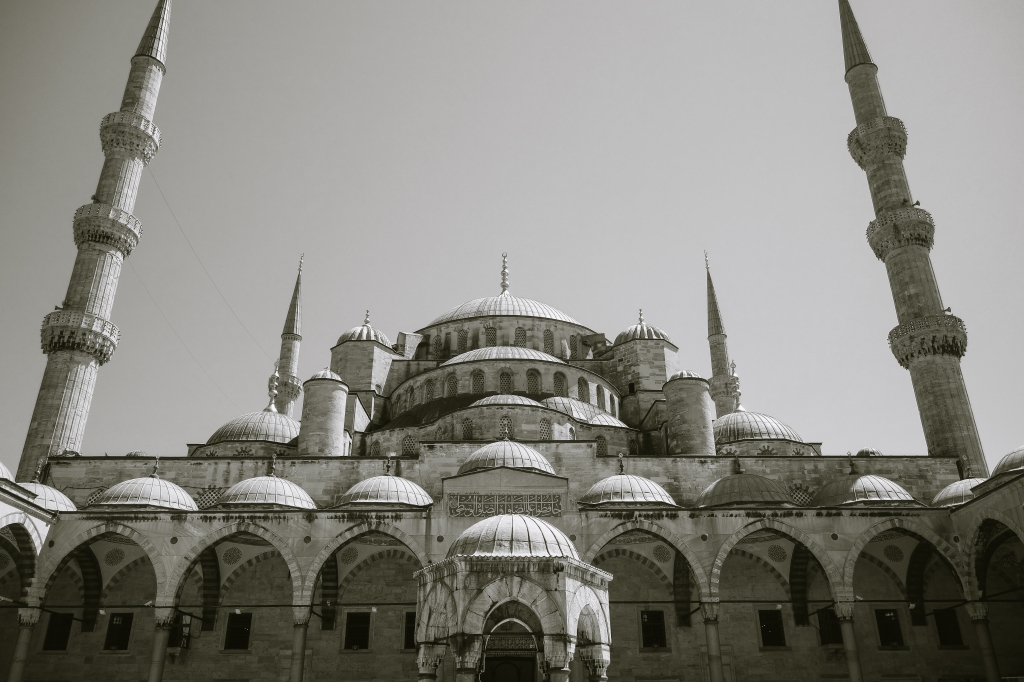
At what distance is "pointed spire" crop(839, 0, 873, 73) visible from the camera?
24.2 m

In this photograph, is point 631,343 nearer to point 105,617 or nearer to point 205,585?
point 205,585

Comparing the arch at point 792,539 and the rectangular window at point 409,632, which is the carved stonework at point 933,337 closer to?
the arch at point 792,539

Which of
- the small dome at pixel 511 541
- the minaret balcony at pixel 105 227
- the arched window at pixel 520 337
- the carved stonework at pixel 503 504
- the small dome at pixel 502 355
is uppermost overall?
the minaret balcony at pixel 105 227

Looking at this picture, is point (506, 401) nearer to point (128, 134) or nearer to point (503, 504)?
point (503, 504)

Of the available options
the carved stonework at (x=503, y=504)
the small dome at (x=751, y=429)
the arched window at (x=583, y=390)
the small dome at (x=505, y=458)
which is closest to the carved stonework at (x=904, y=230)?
the small dome at (x=751, y=429)

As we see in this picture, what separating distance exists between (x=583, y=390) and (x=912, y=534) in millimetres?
9604

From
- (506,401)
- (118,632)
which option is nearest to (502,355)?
(506,401)

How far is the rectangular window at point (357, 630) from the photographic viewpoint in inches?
658

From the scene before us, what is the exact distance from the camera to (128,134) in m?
22.2

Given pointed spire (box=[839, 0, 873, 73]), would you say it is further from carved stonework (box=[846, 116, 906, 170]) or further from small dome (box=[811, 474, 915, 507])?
small dome (box=[811, 474, 915, 507])

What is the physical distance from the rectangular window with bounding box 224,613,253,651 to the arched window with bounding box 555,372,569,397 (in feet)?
32.0

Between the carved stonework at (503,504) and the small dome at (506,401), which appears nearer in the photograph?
the carved stonework at (503,504)

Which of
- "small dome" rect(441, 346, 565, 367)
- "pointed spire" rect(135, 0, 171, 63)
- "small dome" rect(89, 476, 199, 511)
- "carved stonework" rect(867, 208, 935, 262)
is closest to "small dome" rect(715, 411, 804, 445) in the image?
"small dome" rect(441, 346, 565, 367)

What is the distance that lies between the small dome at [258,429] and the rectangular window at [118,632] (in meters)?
5.33
